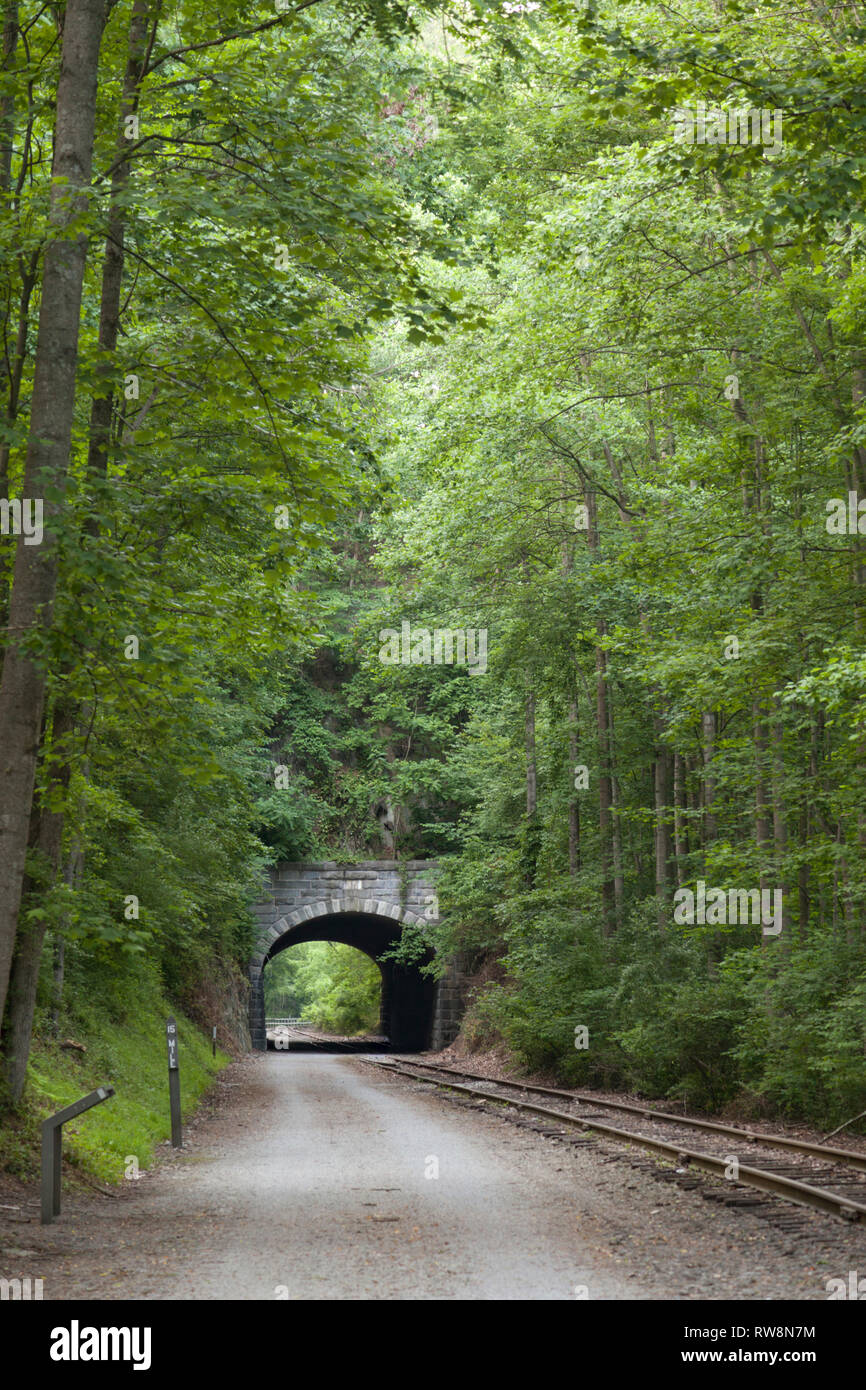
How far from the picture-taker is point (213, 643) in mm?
11312

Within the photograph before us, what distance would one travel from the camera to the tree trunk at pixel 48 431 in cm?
816

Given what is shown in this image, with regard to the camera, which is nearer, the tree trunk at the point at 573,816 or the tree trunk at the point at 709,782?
the tree trunk at the point at 709,782

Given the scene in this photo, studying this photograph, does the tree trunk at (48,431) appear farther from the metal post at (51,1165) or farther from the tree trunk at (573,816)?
the tree trunk at (573,816)

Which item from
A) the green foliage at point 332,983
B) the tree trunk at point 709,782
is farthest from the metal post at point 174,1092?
the green foliage at point 332,983

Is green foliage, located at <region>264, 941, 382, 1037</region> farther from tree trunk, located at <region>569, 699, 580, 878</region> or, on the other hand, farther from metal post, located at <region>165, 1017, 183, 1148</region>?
metal post, located at <region>165, 1017, 183, 1148</region>

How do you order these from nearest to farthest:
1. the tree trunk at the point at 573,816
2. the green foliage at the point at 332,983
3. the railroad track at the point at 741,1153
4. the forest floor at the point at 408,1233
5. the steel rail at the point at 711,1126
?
the forest floor at the point at 408,1233
the railroad track at the point at 741,1153
the steel rail at the point at 711,1126
the tree trunk at the point at 573,816
the green foliage at the point at 332,983

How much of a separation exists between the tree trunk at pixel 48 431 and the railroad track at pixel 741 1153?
5.99 meters

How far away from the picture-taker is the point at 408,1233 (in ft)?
27.5

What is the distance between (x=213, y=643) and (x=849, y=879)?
7494mm

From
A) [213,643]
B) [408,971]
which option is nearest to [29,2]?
[213,643]

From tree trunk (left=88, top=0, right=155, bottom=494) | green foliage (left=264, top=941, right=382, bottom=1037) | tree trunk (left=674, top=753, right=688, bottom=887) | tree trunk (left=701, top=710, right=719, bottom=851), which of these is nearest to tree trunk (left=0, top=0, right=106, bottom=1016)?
tree trunk (left=88, top=0, right=155, bottom=494)
